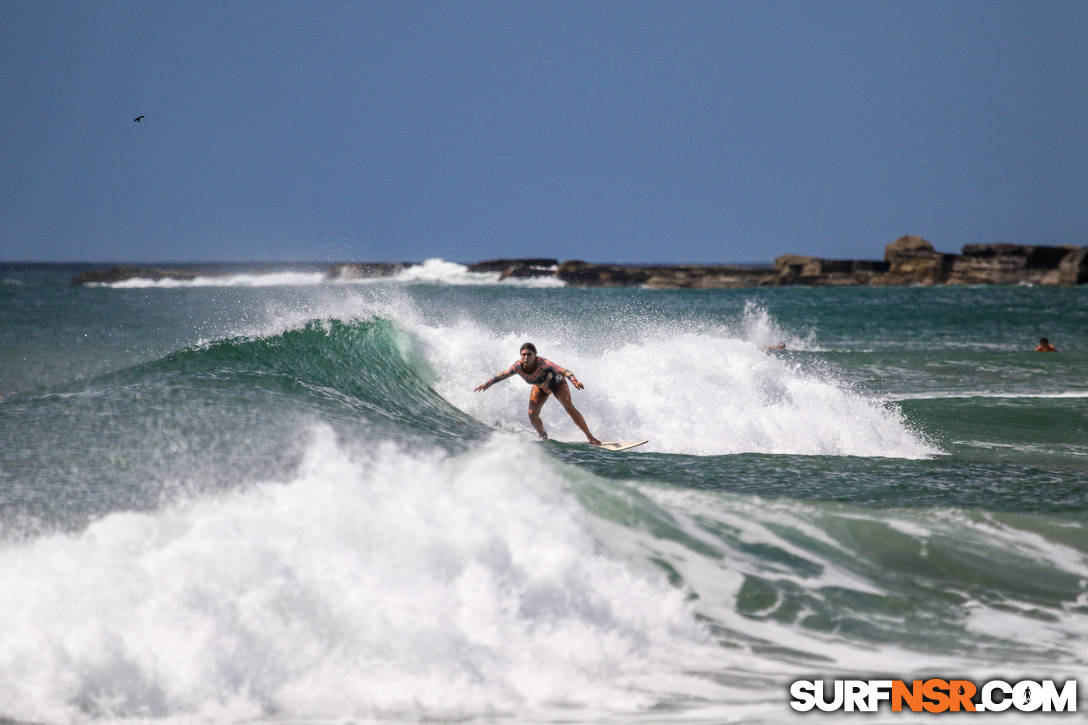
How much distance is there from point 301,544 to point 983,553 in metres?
5.19

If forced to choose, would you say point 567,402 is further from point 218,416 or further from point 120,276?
point 120,276

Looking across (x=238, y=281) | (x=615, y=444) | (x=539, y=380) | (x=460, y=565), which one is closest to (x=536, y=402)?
(x=539, y=380)

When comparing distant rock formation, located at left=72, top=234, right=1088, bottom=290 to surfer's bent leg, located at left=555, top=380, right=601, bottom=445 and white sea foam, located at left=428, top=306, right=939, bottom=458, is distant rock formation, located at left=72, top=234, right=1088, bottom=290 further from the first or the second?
surfer's bent leg, located at left=555, top=380, right=601, bottom=445

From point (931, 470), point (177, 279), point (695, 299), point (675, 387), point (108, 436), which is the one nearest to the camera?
point (108, 436)

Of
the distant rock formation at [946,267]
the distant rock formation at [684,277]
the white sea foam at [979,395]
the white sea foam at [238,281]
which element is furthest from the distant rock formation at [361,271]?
the white sea foam at [979,395]

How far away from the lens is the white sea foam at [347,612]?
5465 millimetres

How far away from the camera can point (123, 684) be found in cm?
548

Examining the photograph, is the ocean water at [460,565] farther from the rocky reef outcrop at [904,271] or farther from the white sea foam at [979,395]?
the rocky reef outcrop at [904,271]

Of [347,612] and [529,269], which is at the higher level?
[529,269]

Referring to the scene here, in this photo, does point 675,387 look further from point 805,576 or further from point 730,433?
point 805,576

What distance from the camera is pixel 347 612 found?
6031 millimetres

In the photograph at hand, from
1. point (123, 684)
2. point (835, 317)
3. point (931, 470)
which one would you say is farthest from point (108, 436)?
point (835, 317)

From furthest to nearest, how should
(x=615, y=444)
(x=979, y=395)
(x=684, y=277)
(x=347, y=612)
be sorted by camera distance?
(x=684, y=277) → (x=979, y=395) → (x=615, y=444) → (x=347, y=612)

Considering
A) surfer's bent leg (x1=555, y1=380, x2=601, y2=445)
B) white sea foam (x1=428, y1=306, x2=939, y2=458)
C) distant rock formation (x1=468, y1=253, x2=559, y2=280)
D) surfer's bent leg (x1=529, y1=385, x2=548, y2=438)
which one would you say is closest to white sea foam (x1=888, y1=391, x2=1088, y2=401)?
white sea foam (x1=428, y1=306, x2=939, y2=458)
